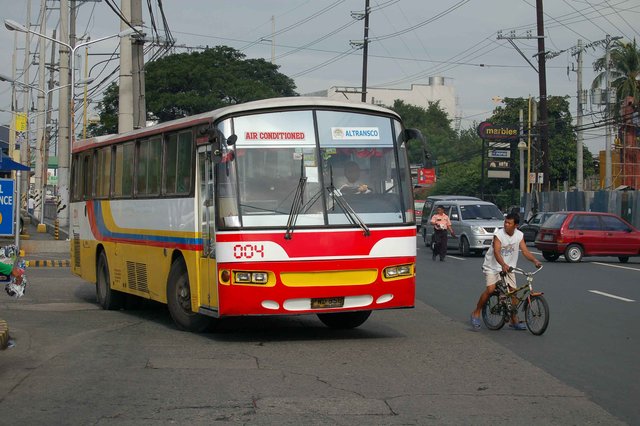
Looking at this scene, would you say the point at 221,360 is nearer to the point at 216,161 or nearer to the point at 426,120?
the point at 216,161

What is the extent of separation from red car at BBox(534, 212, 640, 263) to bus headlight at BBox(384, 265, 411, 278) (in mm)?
18677

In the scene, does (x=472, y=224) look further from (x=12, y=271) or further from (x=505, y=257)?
(x=12, y=271)

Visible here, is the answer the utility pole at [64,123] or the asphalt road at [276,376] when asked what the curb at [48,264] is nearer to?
the utility pole at [64,123]

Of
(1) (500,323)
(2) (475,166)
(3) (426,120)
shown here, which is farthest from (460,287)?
(3) (426,120)

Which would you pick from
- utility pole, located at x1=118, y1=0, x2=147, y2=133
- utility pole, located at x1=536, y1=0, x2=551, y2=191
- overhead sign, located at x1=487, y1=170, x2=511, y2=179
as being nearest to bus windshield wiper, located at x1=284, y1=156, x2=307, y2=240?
utility pole, located at x1=118, y1=0, x2=147, y2=133

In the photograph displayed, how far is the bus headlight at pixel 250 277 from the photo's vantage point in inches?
463

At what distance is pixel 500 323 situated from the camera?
1386 cm

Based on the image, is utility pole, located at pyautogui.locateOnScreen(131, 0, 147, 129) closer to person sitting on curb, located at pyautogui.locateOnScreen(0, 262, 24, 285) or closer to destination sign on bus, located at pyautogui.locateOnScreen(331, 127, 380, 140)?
destination sign on bus, located at pyautogui.locateOnScreen(331, 127, 380, 140)

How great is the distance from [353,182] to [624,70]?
52.9 metres

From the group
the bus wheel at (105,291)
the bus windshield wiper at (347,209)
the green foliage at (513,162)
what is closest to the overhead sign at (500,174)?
the green foliage at (513,162)

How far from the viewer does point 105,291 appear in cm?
1683

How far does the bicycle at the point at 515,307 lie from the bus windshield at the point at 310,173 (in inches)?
81.0

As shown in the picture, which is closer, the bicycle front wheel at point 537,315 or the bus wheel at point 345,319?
the bicycle front wheel at point 537,315

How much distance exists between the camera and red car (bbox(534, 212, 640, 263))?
30.3 m
